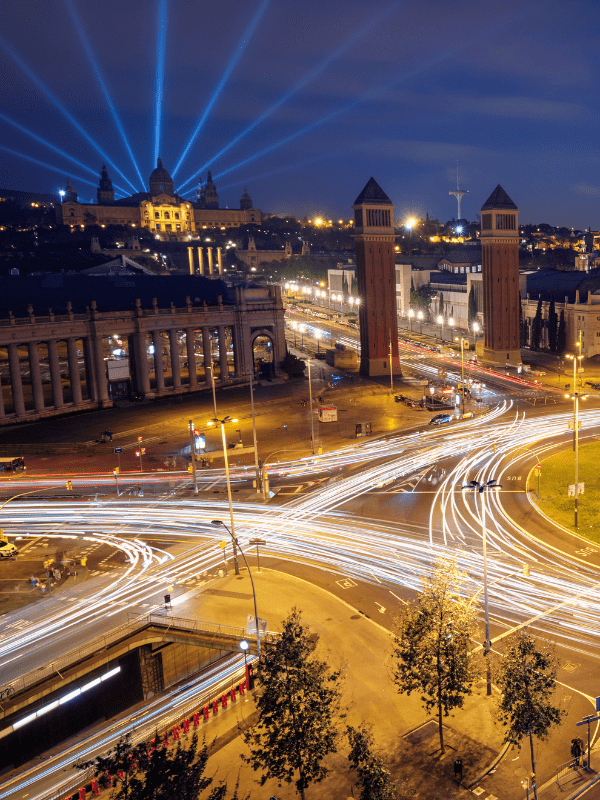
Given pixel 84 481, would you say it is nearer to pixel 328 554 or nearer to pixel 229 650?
pixel 328 554

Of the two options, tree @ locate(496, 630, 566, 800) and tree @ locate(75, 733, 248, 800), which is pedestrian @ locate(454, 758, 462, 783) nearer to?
tree @ locate(496, 630, 566, 800)

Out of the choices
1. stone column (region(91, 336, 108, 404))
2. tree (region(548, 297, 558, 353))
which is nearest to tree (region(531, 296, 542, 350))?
tree (region(548, 297, 558, 353))

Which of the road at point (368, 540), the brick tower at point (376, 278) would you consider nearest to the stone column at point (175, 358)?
the brick tower at point (376, 278)

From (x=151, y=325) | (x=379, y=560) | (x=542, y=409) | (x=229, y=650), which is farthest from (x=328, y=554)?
(x=151, y=325)

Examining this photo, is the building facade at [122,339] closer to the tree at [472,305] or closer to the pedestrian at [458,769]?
the tree at [472,305]

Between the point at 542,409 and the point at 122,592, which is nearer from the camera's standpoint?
the point at 122,592
